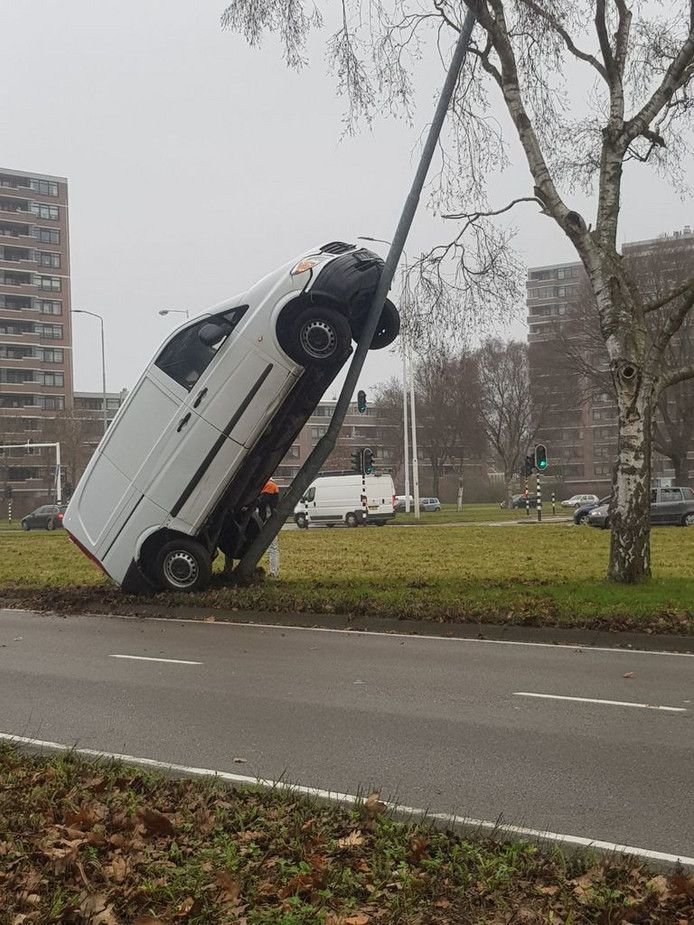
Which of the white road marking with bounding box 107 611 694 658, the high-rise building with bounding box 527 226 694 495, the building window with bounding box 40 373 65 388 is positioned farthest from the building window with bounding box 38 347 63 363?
the white road marking with bounding box 107 611 694 658

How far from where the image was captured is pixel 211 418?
13586mm

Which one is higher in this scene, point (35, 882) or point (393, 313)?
point (393, 313)

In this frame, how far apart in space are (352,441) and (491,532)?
86.9m

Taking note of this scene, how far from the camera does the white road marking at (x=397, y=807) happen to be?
181 inches

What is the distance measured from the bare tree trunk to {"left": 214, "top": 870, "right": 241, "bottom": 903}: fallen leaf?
10640 millimetres

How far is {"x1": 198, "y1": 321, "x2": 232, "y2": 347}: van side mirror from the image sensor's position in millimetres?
13586

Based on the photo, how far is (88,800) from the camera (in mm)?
5133

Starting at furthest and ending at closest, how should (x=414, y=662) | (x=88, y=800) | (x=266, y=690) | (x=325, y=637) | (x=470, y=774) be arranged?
(x=325, y=637) < (x=414, y=662) < (x=266, y=690) < (x=470, y=774) < (x=88, y=800)

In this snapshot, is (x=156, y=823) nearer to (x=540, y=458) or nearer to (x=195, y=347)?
(x=195, y=347)

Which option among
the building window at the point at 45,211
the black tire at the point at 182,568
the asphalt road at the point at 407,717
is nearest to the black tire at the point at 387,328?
the black tire at the point at 182,568

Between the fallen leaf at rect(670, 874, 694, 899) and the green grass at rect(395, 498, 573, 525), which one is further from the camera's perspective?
the green grass at rect(395, 498, 573, 525)

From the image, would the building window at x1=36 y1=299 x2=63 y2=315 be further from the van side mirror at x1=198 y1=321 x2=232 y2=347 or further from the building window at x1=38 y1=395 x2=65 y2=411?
the van side mirror at x1=198 y1=321 x2=232 y2=347

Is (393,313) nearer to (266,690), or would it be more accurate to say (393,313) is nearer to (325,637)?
(325,637)

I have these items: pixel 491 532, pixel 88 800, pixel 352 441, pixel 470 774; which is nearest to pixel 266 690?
pixel 470 774
